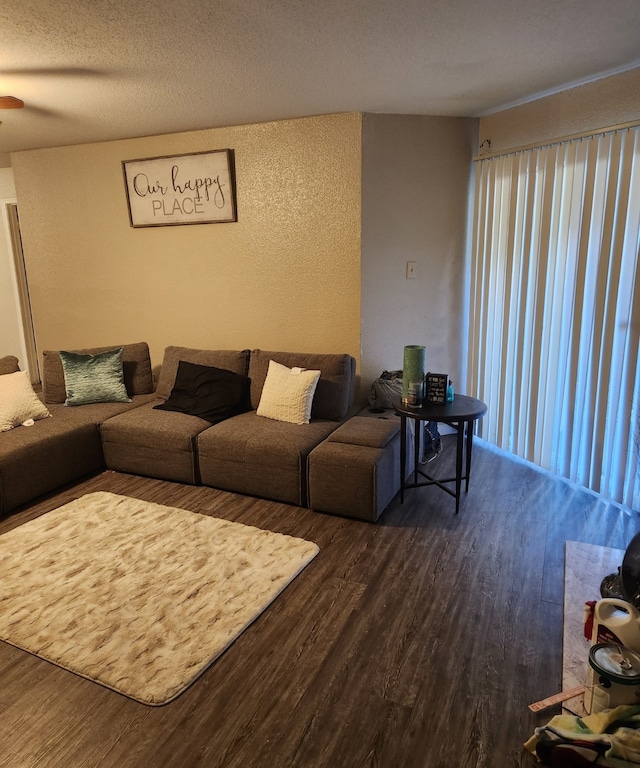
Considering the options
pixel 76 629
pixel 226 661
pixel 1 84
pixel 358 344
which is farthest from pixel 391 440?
pixel 1 84

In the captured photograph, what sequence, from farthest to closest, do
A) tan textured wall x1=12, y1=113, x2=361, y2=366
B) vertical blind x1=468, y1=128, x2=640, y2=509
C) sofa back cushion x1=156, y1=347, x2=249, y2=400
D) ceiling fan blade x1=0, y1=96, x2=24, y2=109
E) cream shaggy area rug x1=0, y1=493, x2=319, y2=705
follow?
sofa back cushion x1=156, y1=347, x2=249, y2=400 → tan textured wall x1=12, y1=113, x2=361, y2=366 → vertical blind x1=468, y1=128, x2=640, y2=509 → ceiling fan blade x1=0, y1=96, x2=24, y2=109 → cream shaggy area rug x1=0, y1=493, x2=319, y2=705

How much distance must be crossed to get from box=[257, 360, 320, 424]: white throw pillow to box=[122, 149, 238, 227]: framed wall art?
135 cm

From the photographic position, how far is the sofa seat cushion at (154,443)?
11.4ft

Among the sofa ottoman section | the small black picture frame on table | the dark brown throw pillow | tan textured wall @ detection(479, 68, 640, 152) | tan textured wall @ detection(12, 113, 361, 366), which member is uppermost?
tan textured wall @ detection(479, 68, 640, 152)

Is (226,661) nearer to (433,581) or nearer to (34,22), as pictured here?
(433,581)

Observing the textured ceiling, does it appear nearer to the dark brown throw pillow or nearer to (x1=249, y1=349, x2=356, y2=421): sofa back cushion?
(x1=249, y1=349, x2=356, y2=421): sofa back cushion

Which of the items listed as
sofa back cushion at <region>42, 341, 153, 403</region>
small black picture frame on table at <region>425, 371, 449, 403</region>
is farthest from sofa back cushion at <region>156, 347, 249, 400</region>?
small black picture frame on table at <region>425, 371, 449, 403</region>

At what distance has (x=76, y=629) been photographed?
2154mm

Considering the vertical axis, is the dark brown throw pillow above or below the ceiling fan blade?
below

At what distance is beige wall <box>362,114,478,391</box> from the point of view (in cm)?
362

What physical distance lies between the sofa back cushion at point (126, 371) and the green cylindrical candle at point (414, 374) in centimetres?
236

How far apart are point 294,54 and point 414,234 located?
1.64 meters

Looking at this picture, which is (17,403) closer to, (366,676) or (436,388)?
(436,388)

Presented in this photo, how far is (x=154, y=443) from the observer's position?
3529mm
